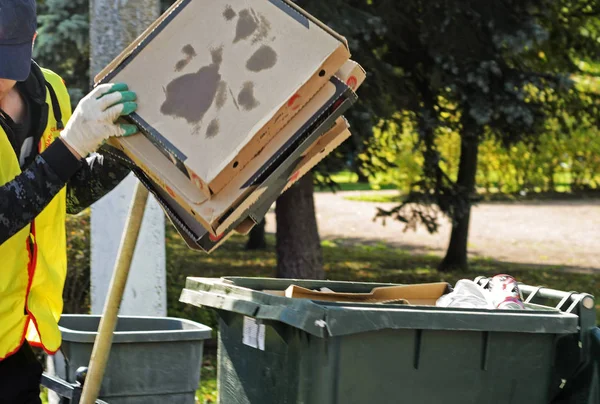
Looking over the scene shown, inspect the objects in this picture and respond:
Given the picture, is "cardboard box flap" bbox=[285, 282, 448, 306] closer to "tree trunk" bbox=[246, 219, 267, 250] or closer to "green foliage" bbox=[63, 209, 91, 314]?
"green foliage" bbox=[63, 209, 91, 314]

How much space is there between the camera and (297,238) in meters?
10.2

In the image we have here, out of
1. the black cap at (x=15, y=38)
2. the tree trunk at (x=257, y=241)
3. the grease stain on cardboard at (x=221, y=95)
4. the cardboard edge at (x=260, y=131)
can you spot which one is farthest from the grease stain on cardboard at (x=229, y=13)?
the tree trunk at (x=257, y=241)

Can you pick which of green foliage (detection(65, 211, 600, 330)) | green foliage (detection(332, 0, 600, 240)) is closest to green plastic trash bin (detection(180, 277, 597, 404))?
green foliage (detection(332, 0, 600, 240))

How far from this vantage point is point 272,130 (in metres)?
2.59

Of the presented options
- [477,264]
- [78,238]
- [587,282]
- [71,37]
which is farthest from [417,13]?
[477,264]

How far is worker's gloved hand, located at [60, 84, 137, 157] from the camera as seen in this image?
2607 mm

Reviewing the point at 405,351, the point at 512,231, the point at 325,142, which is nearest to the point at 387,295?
the point at 405,351

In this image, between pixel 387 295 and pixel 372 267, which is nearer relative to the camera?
pixel 387 295

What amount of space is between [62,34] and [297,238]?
3.39m

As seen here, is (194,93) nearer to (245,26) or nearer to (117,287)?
(245,26)

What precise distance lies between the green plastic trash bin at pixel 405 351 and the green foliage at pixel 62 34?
5729 millimetres

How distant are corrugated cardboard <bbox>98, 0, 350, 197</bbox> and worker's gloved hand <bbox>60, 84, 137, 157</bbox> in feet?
0.15

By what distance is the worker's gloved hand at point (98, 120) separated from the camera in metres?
2.61

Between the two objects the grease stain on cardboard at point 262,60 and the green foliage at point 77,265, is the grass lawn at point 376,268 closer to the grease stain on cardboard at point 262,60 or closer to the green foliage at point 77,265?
the green foliage at point 77,265
